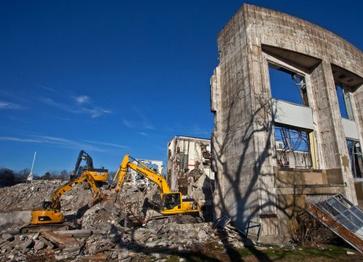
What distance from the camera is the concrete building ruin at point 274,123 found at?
9.76m

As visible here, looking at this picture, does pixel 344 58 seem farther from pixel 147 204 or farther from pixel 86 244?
pixel 86 244

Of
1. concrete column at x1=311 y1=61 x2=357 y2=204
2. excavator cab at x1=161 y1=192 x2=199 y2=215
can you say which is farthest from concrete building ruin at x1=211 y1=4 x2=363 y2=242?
excavator cab at x1=161 y1=192 x2=199 y2=215

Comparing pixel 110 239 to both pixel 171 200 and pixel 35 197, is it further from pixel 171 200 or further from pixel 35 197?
pixel 35 197

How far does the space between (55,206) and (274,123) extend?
12232 millimetres

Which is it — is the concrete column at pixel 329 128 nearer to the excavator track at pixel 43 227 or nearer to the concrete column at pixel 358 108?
the concrete column at pixel 358 108

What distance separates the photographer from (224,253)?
7.40 meters

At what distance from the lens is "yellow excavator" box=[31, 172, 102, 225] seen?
1143 cm

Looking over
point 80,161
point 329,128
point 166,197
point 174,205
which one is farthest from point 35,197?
point 329,128

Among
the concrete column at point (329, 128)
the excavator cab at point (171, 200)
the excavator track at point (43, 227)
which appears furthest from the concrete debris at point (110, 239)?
the concrete column at point (329, 128)

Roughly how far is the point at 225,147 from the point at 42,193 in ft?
69.8

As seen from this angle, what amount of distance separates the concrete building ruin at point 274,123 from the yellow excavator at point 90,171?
6428mm

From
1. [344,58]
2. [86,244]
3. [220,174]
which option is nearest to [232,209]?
[220,174]

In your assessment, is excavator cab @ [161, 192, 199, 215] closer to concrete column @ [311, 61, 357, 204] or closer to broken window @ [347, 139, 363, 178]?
concrete column @ [311, 61, 357, 204]

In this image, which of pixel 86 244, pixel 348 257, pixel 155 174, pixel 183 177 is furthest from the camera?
pixel 183 177
